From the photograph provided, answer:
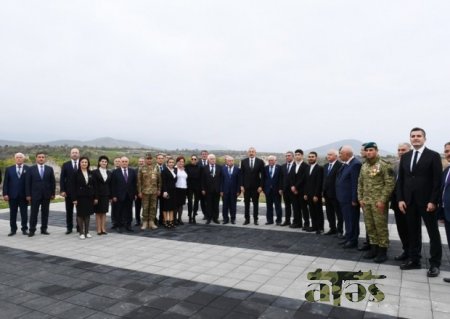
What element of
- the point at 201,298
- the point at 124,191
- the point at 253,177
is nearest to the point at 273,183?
the point at 253,177

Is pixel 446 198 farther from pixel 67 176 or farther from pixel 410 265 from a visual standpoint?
pixel 67 176

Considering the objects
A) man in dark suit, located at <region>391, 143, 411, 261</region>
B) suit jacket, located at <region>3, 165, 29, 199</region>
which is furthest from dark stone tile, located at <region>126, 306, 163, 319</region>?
suit jacket, located at <region>3, 165, 29, 199</region>

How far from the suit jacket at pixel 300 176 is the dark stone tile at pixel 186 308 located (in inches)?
174

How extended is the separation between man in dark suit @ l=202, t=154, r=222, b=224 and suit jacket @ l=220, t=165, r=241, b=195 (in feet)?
0.45

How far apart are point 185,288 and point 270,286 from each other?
0.99 m

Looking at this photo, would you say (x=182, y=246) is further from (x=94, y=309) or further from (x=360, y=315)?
(x=360, y=315)

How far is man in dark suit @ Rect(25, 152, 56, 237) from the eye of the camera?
22.5 feet

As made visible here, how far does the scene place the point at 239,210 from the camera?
10562 mm

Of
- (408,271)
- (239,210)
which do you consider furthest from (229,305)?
(239,210)

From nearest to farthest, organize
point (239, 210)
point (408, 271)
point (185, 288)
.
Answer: point (185, 288) < point (408, 271) < point (239, 210)

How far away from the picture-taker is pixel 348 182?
5938 millimetres

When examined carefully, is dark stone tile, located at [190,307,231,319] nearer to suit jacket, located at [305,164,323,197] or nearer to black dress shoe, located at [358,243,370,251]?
black dress shoe, located at [358,243,370,251]

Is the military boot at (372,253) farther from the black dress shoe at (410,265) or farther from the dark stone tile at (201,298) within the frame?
the dark stone tile at (201,298)

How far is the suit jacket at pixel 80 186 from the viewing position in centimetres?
661
